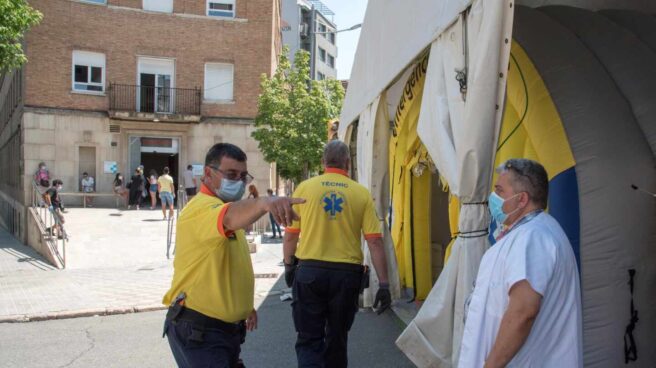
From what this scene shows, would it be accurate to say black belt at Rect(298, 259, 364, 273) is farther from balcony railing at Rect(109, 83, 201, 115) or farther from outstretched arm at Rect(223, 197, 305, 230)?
balcony railing at Rect(109, 83, 201, 115)

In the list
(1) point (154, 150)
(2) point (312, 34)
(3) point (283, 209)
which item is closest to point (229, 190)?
(3) point (283, 209)

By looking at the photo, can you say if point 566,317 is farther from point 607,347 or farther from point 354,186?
point 354,186

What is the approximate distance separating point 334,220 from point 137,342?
3575 mm

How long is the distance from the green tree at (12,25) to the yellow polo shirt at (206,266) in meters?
12.6

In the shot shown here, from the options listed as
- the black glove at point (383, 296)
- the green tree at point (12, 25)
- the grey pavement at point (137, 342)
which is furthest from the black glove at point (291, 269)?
the green tree at point (12, 25)

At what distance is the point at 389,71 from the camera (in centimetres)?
568

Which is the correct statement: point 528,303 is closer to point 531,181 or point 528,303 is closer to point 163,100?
point 531,181

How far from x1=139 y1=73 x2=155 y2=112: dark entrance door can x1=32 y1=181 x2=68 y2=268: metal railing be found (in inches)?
290

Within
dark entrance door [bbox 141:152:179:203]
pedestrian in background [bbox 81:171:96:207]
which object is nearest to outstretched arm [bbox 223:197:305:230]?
pedestrian in background [bbox 81:171:96:207]

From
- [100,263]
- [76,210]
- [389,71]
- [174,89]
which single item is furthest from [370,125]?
[174,89]

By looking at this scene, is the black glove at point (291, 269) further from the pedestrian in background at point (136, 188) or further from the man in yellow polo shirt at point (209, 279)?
the pedestrian in background at point (136, 188)

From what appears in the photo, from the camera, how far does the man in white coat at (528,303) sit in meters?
2.32

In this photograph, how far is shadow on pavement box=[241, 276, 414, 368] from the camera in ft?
18.4

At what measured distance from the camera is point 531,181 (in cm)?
258
